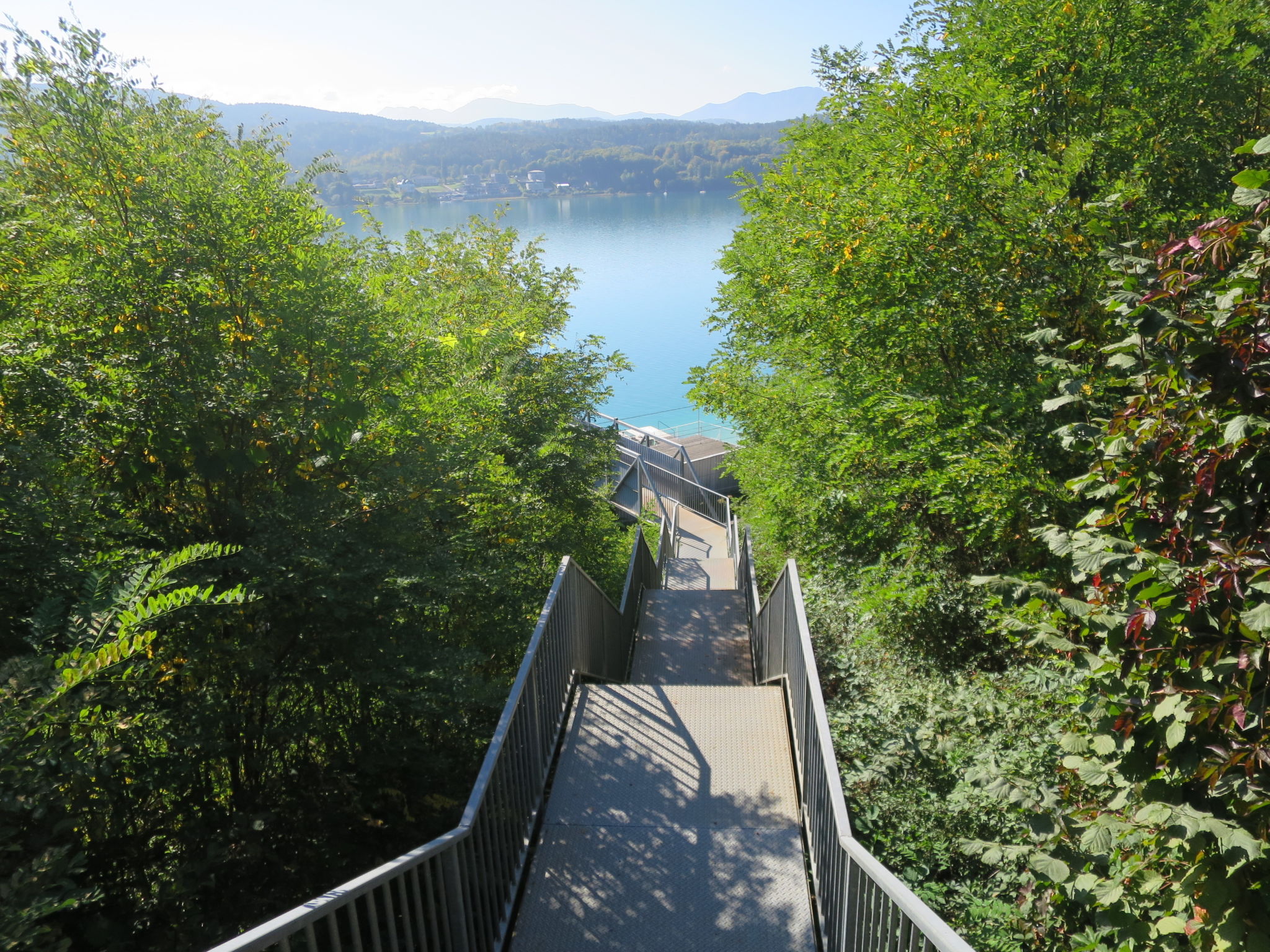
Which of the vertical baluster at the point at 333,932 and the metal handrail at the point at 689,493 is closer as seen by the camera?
the vertical baluster at the point at 333,932

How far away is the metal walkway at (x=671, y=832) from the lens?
3.10 metres

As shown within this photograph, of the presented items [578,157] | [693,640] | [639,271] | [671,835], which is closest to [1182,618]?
[671,835]

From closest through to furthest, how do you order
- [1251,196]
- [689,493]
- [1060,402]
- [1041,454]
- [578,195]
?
1. [1251,196]
2. [1060,402]
3. [1041,454]
4. [689,493]
5. [578,195]

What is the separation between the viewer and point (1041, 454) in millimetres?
5340

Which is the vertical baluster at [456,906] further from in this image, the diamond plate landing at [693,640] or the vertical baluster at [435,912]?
the diamond plate landing at [693,640]

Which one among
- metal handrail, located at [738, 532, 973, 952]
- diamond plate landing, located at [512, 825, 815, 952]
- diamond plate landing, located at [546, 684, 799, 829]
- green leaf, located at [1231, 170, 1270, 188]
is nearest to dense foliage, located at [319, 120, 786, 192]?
diamond plate landing, located at [546, 684, 799, 829]

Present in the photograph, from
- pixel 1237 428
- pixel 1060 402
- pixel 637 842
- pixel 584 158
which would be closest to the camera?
pixel 1237 428

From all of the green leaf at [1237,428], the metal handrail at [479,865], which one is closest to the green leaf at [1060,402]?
the green leaf at [1237,428]

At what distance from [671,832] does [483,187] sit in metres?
140

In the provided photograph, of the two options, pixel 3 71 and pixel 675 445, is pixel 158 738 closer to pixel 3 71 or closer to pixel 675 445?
pixel 3 71

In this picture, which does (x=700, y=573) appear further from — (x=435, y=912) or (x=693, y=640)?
(x=435, y=912)

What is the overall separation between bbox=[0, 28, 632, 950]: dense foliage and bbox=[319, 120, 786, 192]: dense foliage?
124 metres

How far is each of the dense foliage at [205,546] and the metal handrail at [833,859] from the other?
161 centimetres

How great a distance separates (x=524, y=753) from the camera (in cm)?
363
